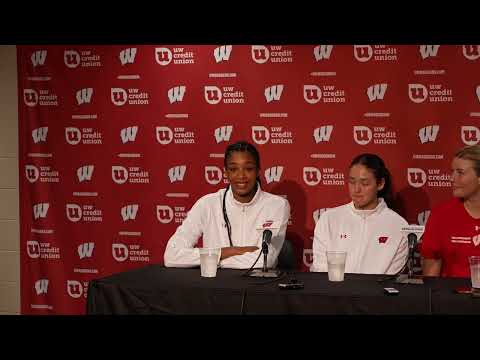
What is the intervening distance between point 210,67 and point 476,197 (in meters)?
2.29

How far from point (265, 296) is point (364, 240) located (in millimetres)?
1238

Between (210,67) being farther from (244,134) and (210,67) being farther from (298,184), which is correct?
(298,184)

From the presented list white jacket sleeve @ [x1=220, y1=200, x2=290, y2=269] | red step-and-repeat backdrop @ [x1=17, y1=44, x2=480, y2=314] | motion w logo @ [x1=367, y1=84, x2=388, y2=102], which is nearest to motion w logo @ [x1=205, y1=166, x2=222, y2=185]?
red step-and-repeat backdrop @ [x1=17, y1=44, x2=480, y2=314]

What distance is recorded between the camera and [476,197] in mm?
4004

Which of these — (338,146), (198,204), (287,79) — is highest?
(287,79)

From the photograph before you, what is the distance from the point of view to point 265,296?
3.17 m

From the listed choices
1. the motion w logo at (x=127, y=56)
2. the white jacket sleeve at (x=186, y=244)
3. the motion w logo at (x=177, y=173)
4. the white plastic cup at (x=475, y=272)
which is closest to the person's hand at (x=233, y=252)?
the white jacket sleeve at (x=186, y=244)

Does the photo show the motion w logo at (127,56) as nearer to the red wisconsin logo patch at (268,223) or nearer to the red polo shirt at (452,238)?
the red wisconsin logo patch at (268,223)

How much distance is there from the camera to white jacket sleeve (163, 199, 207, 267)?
12.9 ft

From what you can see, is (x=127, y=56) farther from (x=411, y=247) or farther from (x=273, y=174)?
(x=411, y=247)

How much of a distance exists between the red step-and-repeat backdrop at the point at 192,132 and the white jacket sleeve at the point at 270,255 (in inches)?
30.4

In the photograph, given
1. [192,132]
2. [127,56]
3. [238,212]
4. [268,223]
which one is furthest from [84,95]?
[268,223]

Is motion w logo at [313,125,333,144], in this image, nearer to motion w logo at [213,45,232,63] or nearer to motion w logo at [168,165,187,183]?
motion w logo at [213,45,232,63]
